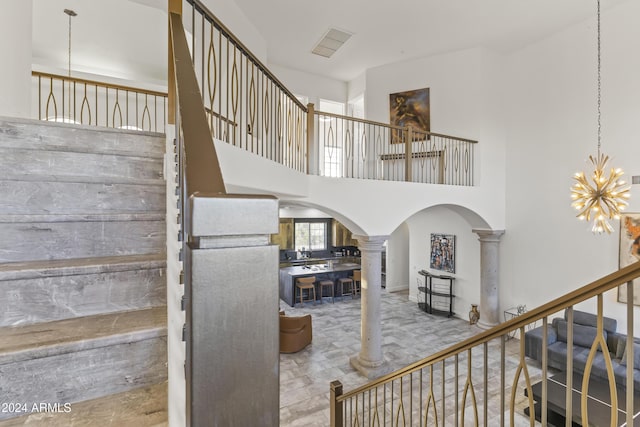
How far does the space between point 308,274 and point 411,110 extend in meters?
5.24

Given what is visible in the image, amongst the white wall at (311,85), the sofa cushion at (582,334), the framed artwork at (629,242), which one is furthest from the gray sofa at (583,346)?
the white wall at (311,85)

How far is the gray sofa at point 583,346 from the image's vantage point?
461cm

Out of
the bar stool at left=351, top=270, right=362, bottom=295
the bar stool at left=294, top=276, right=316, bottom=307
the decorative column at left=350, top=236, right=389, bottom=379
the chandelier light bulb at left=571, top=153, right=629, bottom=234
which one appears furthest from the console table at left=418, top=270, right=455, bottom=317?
the chandelier light bulb at left=571, top=153, right=629, bottom=234

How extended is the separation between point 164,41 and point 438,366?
7689 mm

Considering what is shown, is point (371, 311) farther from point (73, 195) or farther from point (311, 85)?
point (311, 85)

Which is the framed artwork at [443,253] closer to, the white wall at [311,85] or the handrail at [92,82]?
the white wall at [311,85]

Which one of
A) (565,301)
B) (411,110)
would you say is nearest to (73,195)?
(565,301)

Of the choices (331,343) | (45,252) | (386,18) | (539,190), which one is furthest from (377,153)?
(45,252)

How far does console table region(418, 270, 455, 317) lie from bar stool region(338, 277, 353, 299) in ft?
7.46

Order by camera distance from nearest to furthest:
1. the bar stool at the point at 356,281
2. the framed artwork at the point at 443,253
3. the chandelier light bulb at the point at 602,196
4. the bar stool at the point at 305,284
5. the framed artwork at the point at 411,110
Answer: the chandelier light bulb at the point at 602,196
the framed artwork at the point at 411,110
the framed artwork at the point at 443,253
the bar stool at the point at 305,284
the bar stool at the point at 356,281

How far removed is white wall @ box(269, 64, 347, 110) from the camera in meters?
8.35

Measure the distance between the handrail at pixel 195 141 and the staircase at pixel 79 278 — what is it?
2.19 ft

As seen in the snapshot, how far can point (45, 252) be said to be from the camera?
1.29 metres

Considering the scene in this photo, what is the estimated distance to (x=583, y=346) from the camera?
5359mm
